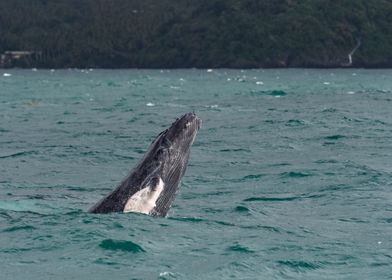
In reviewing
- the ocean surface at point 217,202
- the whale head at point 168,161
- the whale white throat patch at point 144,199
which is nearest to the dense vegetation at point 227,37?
the ocean surface at point 217,202

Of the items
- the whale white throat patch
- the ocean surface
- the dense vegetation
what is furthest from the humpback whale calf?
the dense vegetation

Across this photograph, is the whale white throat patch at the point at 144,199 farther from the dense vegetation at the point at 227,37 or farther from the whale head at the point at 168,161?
the dense vegetation at the point at 227,37

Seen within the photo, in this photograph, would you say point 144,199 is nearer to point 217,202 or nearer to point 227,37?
point 217,202

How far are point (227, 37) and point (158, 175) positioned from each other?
140 m

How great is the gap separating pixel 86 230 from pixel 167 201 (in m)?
1.39

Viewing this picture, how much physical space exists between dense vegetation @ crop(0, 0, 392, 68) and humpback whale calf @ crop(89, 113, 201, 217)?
12858 centimetres

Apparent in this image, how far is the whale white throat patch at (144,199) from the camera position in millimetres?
13250

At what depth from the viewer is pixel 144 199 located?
44.0ft

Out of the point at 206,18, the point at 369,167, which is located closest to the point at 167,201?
the point at 369,167

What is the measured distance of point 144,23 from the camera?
16875 centimetres

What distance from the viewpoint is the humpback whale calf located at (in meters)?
13.3

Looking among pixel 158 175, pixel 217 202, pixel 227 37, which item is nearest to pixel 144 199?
pixel 158 175

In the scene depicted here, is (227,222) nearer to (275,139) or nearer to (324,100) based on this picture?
(275,139)

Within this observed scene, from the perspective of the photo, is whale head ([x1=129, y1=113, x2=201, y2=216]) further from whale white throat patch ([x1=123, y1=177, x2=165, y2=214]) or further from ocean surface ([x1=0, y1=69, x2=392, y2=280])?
ocean surface ([x1=0, y1=69, x2=392, y2=280])
